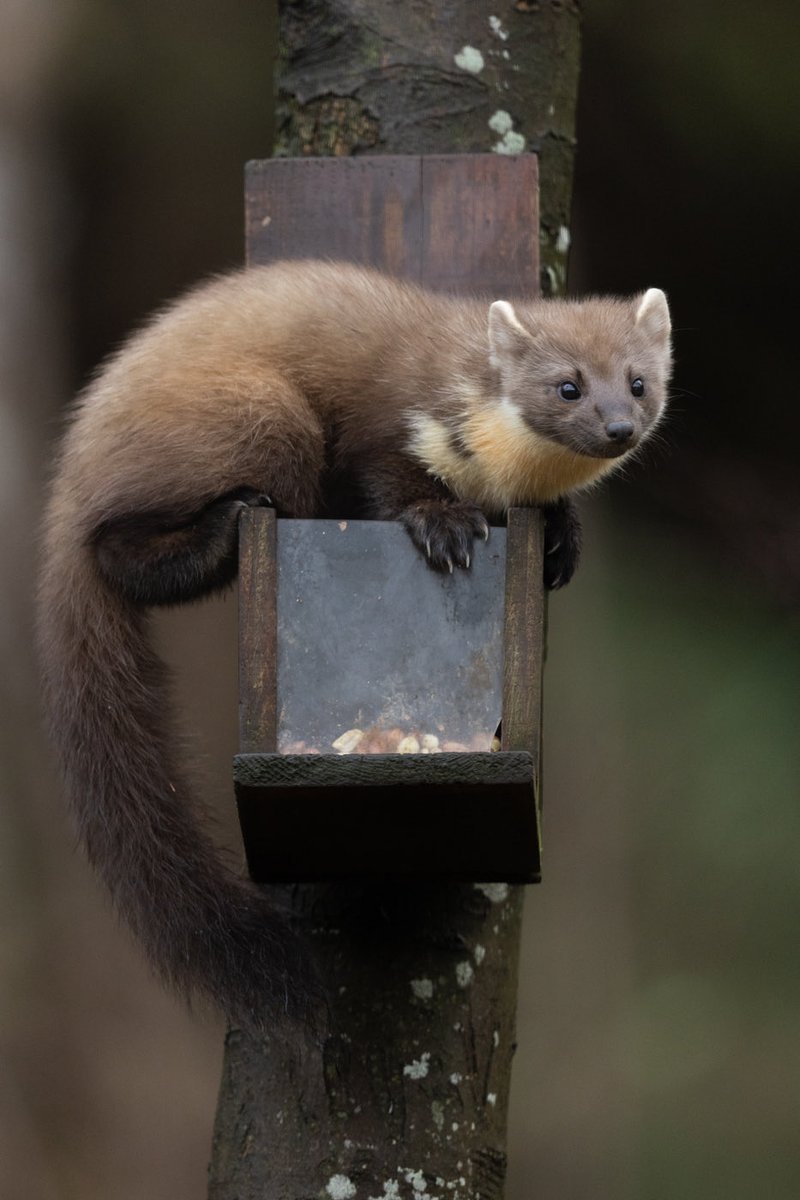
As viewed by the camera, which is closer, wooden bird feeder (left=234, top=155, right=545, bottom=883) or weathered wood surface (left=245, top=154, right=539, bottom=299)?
wooden bird feeder (left=234, top=155, right=545, bottom=883)

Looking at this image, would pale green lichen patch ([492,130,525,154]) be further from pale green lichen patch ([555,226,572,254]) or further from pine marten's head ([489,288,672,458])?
pine marten's head ([489,288,672,458])

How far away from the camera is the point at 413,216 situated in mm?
3857

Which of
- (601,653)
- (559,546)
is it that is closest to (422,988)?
(559,546)

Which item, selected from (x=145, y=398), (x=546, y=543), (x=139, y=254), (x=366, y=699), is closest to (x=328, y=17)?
(x=145, y=398)

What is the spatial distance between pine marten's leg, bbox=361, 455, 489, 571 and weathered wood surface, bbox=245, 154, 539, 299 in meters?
0.74

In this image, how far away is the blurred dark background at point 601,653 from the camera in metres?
6.22

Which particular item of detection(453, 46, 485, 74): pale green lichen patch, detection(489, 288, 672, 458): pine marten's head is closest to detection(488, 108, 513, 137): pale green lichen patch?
detection(453, 46, 485, 74): pale green lichen patch

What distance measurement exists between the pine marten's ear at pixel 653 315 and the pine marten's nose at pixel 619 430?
38 cm

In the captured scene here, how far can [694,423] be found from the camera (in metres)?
6.82

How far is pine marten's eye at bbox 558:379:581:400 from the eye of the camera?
3270 mm

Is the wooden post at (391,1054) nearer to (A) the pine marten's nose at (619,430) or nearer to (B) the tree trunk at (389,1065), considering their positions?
(B) the tree trunk at (389,1065)

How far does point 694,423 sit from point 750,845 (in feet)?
6.17

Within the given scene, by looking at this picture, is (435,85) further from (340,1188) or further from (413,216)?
(340,1188)

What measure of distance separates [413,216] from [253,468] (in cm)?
103
